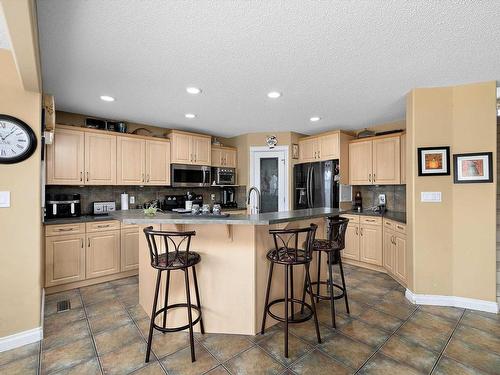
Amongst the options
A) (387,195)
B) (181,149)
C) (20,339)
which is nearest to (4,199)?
(20,339)

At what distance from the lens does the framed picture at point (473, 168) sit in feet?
8.45

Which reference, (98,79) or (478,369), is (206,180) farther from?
(478,369)

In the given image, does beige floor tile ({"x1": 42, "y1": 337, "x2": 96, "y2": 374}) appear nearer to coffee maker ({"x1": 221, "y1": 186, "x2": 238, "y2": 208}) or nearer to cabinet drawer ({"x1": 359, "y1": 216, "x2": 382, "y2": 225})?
coffee maker ({"x1": 221, "y1": 186, "x2": 238, "y2": 208})

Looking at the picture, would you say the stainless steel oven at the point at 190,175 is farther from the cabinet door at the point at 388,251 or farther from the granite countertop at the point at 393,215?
the cabinet door at the point at 388,251

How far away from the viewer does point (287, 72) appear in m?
2.40

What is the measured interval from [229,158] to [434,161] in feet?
11.5

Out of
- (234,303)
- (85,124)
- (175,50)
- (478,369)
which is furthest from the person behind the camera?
(85,124)

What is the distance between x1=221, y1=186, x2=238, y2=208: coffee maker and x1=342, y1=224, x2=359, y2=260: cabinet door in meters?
2.39

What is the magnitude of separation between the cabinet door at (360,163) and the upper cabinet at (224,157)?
7.63ft

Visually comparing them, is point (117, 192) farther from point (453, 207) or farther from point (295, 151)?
point (453, 207)

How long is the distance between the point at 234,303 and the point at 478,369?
1876mm

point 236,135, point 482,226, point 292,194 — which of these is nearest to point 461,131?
point 482,226

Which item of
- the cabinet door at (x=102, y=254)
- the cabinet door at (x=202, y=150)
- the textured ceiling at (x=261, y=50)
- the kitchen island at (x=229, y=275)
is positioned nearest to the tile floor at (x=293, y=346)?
the kitchen island at (x=229, y=275)

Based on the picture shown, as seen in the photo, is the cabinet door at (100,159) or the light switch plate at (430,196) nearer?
the light switch plate at (430,196)
